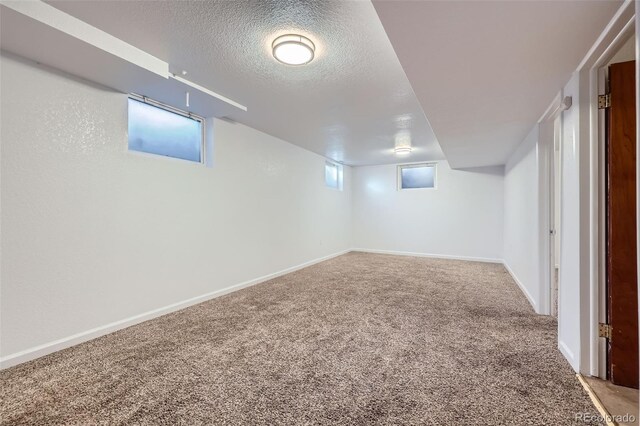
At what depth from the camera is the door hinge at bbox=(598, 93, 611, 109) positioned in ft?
6.12

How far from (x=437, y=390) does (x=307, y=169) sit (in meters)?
4.71

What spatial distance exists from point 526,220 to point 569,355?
2.24m

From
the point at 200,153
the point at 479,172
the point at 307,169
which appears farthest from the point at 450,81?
the point at 479,172

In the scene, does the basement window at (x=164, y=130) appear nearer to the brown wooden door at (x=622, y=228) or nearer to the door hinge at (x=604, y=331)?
the brown wooden door at (x=622, y=228)

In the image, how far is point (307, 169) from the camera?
5.91 meters

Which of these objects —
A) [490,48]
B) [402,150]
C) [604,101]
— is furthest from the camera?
[402,150]

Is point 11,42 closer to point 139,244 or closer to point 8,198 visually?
point 8,198

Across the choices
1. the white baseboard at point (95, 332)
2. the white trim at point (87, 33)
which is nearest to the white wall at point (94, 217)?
the white baseboard at point (95, 332)

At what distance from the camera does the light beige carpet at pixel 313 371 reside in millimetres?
1598

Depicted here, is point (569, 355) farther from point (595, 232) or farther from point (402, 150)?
point (402, 150)

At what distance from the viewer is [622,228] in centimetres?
179

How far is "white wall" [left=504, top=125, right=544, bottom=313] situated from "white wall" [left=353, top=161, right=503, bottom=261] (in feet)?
3.60

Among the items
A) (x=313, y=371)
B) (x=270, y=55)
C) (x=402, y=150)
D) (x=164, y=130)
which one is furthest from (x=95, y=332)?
(x=402, y=150)

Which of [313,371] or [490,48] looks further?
[313,371]
